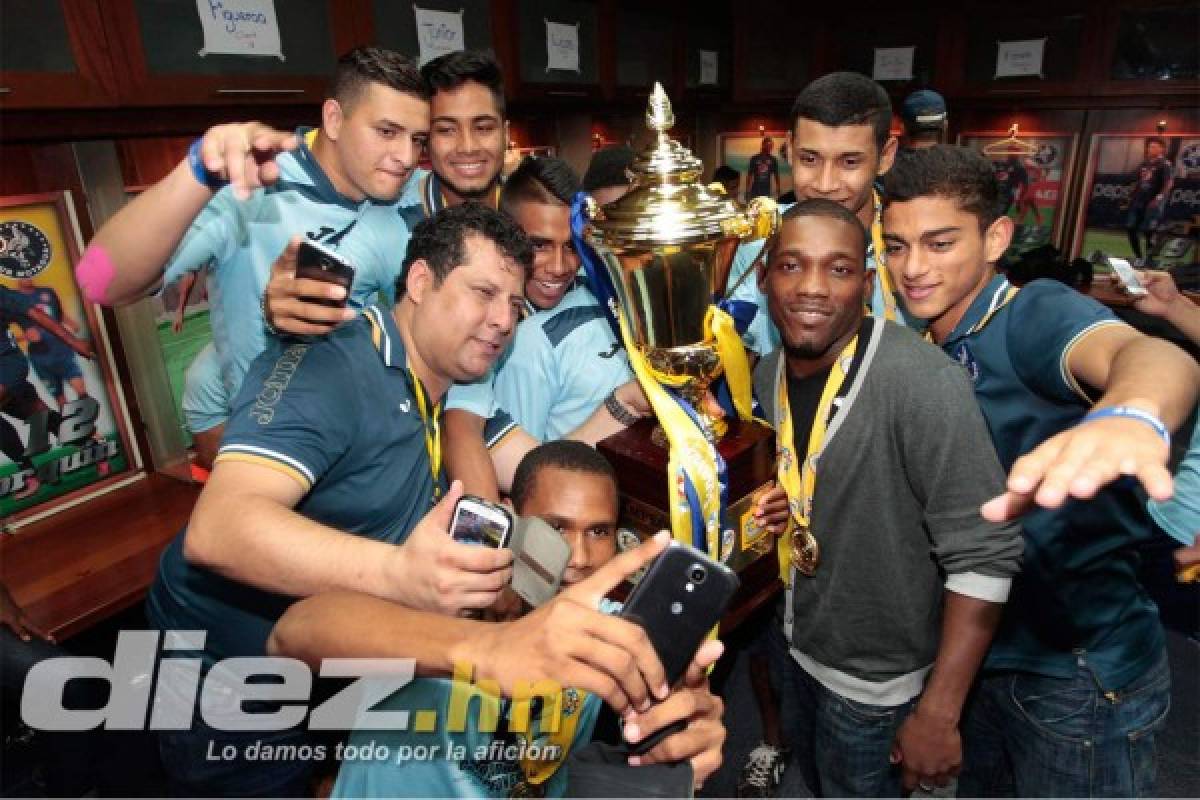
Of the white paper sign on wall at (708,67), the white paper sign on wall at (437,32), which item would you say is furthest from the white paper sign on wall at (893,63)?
the white paper sign on wall at (437,32)

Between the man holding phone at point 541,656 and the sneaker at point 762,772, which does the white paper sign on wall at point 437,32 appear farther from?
the sneaker at point 762,772

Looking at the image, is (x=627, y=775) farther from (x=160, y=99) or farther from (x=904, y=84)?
(x=904, y=84)

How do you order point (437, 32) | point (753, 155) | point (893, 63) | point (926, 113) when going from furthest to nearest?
point (753, 155) < point (893, 63) < point (437, 32) < point (926, 113)

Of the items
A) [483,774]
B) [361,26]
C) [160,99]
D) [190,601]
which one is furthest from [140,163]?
[483,774]

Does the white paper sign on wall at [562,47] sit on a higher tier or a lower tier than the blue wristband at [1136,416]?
higher

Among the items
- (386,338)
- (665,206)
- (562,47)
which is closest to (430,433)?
(386,338)

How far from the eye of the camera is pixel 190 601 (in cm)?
151

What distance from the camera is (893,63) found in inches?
236

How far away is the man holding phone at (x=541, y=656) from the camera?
686 mm

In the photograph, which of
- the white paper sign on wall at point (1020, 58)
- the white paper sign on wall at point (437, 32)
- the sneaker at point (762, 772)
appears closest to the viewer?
the sneaker at point (762, 772)

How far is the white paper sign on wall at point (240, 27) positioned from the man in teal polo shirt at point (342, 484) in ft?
4.32

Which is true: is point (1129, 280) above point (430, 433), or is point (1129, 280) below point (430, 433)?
above

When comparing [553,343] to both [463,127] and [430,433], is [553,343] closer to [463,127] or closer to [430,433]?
[430,433]

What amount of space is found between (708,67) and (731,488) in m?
5.27
